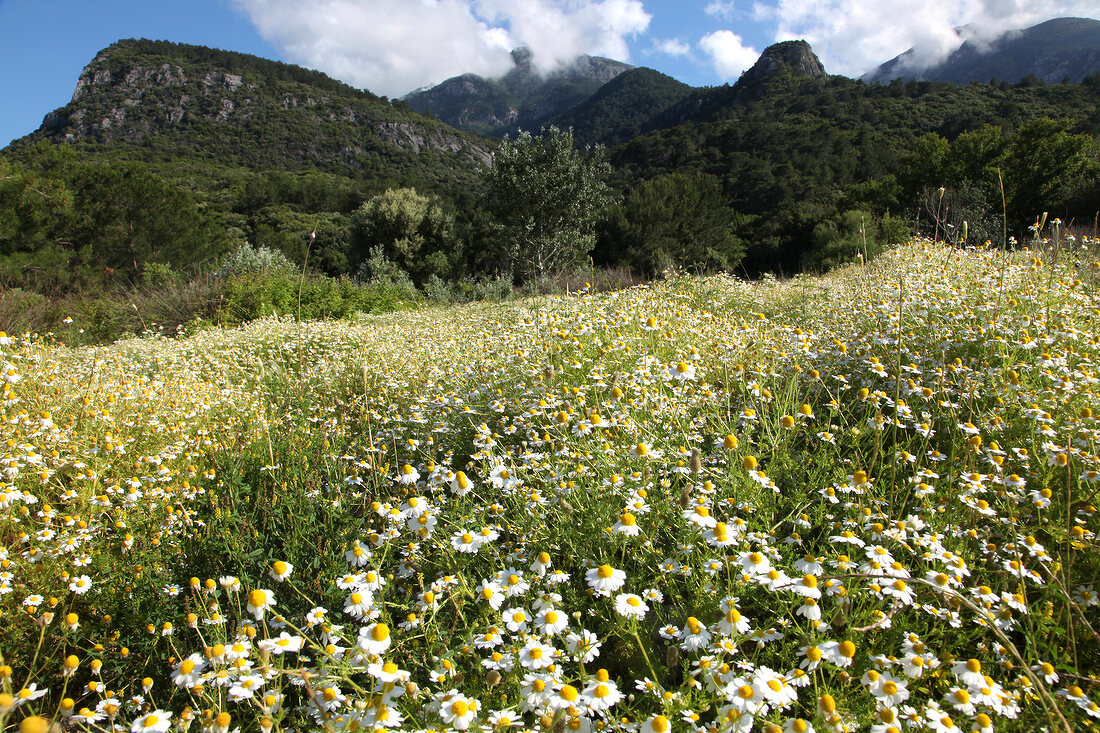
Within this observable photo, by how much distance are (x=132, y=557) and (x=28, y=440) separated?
46.4 inches

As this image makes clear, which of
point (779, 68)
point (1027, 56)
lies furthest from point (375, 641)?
point (1027, 56)

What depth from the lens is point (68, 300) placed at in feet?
37.1

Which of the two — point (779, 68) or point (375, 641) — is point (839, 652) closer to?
point (375, 641)

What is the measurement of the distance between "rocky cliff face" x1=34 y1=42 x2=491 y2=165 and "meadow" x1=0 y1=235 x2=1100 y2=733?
224ft

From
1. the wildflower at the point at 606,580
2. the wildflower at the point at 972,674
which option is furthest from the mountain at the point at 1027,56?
the wildflower at the point at 606,580

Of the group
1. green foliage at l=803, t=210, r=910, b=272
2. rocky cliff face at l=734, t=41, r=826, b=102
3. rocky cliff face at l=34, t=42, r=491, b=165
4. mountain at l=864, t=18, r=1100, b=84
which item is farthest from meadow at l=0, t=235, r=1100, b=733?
mountain at l=864, t=18, r=1100, b=84

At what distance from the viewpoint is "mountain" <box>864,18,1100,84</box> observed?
281 feet

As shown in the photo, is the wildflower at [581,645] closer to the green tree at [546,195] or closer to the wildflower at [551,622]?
the wildflower at [551,622]

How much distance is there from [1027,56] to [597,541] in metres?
144

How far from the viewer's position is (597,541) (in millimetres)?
2043

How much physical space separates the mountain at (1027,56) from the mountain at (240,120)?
3574 inches

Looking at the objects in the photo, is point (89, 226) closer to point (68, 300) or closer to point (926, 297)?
point (68, 300)

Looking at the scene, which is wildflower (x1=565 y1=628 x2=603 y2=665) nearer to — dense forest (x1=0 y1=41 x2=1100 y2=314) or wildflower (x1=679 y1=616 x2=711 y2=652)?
wildflower (x1=679 y1=616 x2=711 y2=652)

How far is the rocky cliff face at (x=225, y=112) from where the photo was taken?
6806cm
